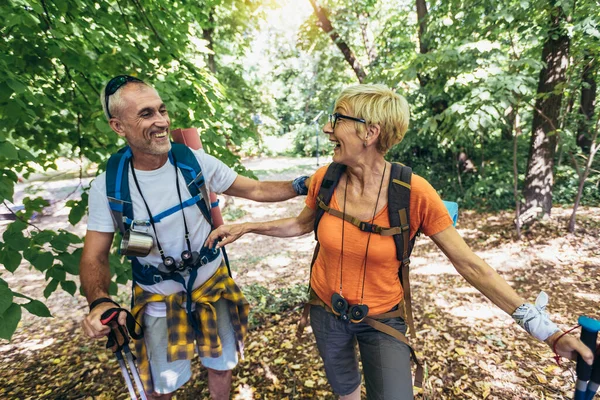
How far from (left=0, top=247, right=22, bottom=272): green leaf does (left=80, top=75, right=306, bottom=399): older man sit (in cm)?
77

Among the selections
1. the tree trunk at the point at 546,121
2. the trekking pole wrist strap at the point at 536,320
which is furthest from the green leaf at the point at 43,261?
the tree trunk at the point at 546,121

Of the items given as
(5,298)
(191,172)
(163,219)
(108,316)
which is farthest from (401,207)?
(5,298)

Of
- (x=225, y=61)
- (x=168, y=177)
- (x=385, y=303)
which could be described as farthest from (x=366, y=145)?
(x=225, y=61)

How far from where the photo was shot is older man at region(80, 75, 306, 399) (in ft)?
5.92

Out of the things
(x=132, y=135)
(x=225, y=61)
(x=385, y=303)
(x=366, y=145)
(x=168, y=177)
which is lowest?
(x=385, y=303)

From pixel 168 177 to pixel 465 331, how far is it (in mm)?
3889

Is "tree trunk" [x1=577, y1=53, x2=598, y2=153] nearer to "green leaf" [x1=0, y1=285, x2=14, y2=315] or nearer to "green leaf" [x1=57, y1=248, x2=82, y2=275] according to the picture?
"green leaf" [x1=57, y1=248, x2=82, y2=275]

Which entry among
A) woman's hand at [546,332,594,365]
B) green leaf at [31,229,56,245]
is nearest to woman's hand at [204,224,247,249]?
green leaf at [31,229,56,245]

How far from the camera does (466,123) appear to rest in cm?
497

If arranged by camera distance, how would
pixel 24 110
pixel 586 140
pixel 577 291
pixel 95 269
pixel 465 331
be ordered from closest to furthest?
pixel 95 269, pixel 24 110, pixel 465 331, pixel 577 291, pixel 586 140

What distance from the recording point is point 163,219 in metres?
1.90

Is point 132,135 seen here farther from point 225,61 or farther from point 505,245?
point 225,61

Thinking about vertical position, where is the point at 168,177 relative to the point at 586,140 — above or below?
above

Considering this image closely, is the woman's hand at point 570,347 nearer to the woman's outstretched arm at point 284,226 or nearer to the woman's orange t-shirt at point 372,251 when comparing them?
the woman's orange t-shirt at point 372,251
